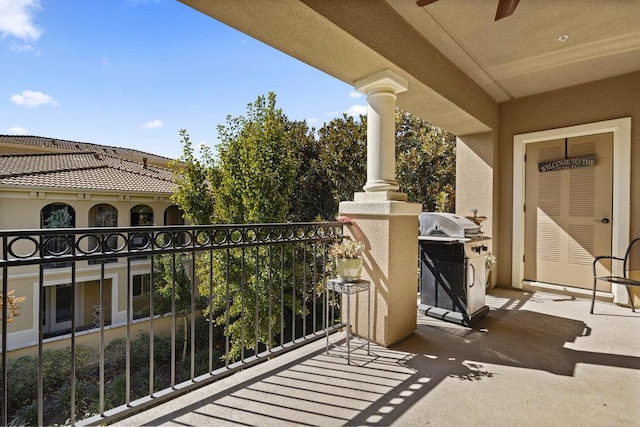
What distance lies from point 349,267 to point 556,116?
392 cm

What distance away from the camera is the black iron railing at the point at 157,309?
1.72m

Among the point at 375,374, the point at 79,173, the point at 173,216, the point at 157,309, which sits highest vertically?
the point at 79,173

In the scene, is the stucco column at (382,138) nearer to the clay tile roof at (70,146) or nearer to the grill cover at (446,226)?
the grill cover at (446,226)

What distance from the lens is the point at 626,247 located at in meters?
3.58

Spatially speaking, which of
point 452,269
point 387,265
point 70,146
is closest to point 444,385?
point 387,265

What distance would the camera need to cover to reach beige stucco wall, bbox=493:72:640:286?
356 cm

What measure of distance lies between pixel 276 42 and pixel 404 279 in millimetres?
2103

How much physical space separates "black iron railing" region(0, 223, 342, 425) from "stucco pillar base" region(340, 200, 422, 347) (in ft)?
0.95

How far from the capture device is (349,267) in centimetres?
224

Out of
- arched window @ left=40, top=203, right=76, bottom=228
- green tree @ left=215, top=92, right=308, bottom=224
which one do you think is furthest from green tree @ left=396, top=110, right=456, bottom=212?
arched window @ left=40, top=203, right=76, bottom=228

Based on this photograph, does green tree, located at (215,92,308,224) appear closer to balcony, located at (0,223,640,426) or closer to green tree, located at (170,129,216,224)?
green tree, located at (170,129,216,224)

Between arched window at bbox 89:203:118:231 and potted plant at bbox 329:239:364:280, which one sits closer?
potted plant at bbox 329:239:364:280

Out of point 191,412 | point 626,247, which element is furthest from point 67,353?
point 626,247

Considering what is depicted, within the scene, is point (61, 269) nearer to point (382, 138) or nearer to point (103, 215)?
point (103, 215)
